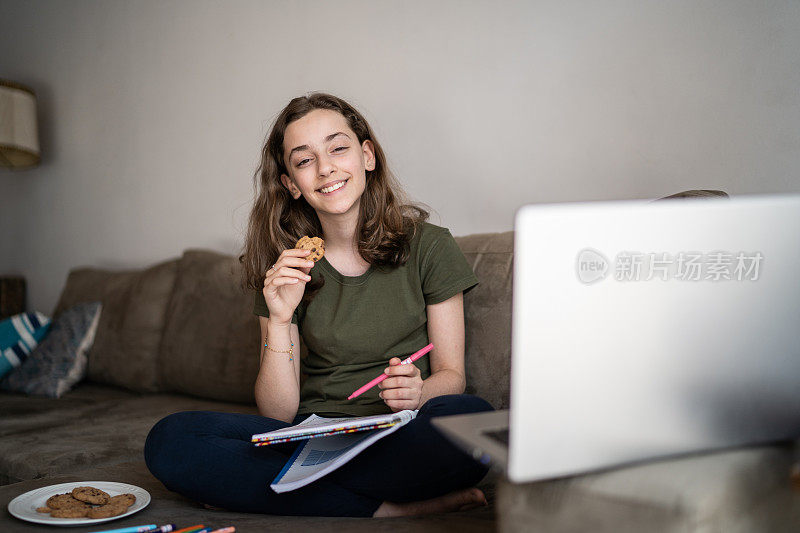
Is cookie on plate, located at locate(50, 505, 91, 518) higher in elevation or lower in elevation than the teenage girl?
lower

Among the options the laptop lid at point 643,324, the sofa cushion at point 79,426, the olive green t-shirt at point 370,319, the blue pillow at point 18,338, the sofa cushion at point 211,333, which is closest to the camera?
the laptop lid at point 643,324

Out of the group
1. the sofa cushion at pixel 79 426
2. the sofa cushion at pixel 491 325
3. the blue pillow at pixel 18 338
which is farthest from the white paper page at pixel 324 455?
the blue pillow at pixel 18 338

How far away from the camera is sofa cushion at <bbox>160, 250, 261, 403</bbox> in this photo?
194 centimetres

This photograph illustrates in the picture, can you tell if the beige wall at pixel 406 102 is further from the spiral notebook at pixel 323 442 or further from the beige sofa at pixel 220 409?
the spiral notebook at pixel 323 442

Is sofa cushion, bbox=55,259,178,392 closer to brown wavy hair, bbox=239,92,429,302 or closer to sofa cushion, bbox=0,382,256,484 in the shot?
sofa cushion, bbox=0,382,256,484

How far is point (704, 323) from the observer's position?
60 cm

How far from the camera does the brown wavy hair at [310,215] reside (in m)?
1.44

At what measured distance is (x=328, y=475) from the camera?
3.59 feet

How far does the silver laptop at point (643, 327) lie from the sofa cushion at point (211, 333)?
1.42 metres

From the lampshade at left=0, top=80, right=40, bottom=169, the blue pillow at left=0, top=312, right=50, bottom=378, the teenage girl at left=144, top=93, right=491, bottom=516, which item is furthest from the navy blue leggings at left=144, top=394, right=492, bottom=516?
the lampshade at left=0, top=80, right=40, bottom=169

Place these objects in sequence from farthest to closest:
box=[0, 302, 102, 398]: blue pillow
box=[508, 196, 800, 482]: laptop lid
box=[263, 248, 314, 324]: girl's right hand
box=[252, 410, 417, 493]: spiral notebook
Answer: box=[0, 302, 102, 398]: blue pillow → box=[263, 248, 314, 324]: girl's right hand → box=[252, 410, 417, 493]: spiral notebook → box=[508, 196, 800, 482]: laptop lid

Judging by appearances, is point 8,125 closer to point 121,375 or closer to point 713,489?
point 121,375

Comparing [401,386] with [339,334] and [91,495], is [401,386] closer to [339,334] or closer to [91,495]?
[339,334]

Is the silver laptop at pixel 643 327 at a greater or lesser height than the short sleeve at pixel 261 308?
greater
